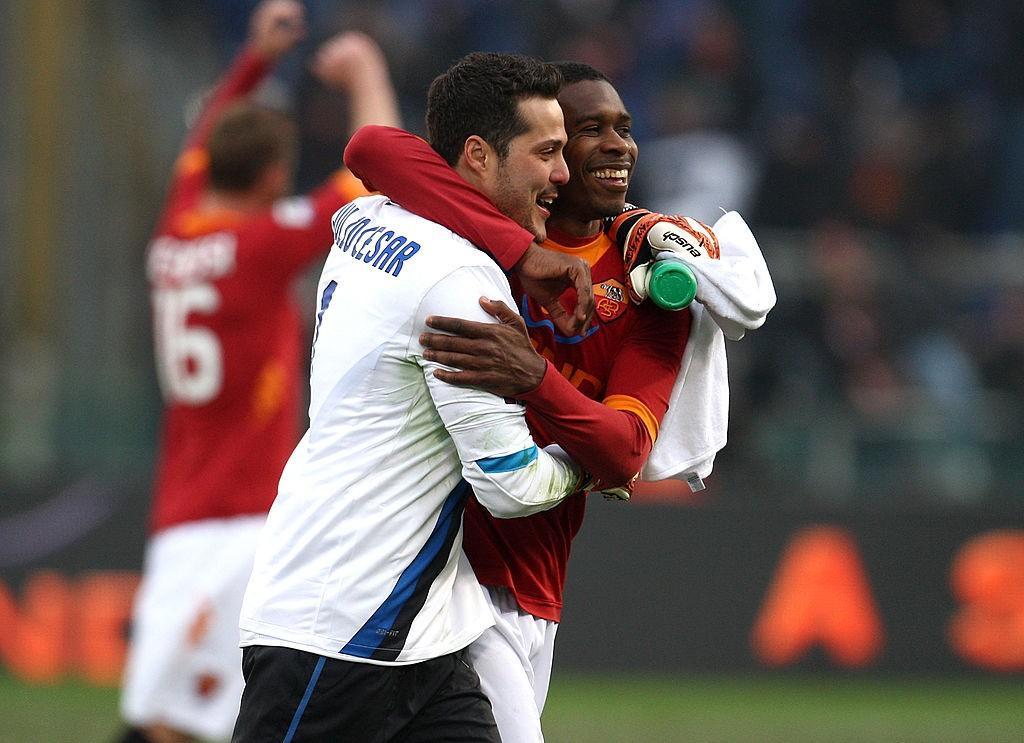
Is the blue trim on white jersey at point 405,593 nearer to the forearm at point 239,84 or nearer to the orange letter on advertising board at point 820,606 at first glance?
the forearm at point 239,84

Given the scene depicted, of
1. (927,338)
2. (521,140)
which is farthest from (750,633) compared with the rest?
(521,140)

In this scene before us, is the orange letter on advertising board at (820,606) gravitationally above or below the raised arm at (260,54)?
below

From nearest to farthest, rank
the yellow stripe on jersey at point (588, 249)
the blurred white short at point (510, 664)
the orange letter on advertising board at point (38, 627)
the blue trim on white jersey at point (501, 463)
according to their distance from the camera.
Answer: the blue trim on white jersey at point (501, 463) < the blurred white short at point (510, 664) < the yellow stripe on jersey at point (588, 249) < the orange letter on advertising board at point (38, 627)

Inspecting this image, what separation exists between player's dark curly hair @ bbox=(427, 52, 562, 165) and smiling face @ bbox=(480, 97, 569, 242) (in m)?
0.02

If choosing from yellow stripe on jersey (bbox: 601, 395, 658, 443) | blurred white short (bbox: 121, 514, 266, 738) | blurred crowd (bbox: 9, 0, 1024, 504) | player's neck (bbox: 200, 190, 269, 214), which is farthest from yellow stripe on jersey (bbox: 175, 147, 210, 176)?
blurred crowd (bbox: 9, 0, 1024, 504)

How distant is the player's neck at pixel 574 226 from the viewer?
4.07 metres

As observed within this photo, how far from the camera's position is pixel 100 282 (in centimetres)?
1055

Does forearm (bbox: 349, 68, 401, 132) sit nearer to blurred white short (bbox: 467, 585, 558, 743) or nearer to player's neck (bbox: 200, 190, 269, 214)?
player's neck (bbox: 200, 190, 269, 214)

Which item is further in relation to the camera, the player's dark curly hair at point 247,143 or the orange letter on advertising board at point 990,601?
the orange letter on advertising board at point 990,601

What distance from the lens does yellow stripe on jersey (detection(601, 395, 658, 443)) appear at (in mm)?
3750

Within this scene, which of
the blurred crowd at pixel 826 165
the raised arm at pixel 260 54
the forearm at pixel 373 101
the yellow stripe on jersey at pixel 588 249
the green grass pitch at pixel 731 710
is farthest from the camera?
the blurred crowd at pixel 826 165

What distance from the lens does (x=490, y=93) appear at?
3.67 m

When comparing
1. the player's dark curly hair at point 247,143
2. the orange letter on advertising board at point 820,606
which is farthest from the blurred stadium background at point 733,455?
the player's dark curly hair at point 247,143

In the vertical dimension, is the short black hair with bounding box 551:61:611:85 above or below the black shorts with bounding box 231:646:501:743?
above
